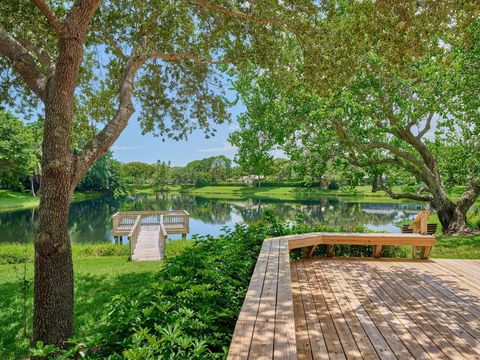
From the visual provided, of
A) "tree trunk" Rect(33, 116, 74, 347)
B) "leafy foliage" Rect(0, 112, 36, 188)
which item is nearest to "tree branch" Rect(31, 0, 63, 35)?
"tree trunk" Rect(33, 116, 74, 347)

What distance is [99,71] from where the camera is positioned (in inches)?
328

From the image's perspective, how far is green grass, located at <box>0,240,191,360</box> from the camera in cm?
462

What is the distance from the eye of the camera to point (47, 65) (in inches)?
189

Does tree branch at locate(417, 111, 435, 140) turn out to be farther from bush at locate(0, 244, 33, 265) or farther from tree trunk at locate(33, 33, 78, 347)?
bush at locate(0, 244, 33, 265)

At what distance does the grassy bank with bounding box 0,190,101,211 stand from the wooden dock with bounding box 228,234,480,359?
4364 centimetres

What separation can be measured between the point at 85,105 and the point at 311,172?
8693 millimetres

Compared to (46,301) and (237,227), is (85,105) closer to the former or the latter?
(237,227)

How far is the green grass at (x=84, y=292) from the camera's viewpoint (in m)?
4.62

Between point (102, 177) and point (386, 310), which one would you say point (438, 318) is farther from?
point (102, 177)

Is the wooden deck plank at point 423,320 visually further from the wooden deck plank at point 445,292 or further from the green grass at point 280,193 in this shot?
the green grass at point 280,193

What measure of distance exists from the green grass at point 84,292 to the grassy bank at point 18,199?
1432 inches

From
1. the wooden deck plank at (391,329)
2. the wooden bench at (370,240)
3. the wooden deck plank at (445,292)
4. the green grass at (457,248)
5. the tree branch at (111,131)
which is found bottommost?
the green grass at (457,248)

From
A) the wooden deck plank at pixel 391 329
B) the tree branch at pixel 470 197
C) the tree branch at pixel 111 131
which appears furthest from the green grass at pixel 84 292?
the tree branch at pixel 470 197

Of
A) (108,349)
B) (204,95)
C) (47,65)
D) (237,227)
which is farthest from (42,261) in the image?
(204,95)
